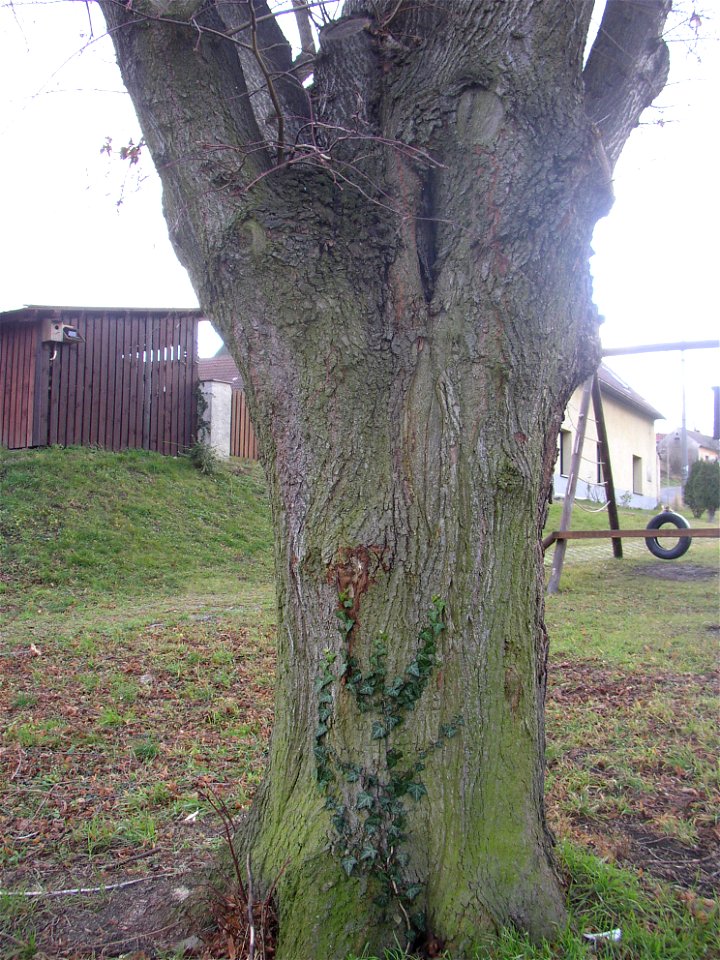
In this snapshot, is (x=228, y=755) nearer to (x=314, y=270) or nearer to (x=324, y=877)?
(x=324, y=877)

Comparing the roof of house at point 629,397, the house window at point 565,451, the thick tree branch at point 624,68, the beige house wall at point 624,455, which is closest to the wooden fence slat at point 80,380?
the thick tree branch at point 624,68

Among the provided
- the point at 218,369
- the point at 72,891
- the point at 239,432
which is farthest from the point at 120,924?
the point at 218,369

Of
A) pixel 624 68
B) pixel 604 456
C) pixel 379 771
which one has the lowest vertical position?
pixel 379 771

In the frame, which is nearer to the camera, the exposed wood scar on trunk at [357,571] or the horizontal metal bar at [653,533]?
the exposed wood scar on trunk at [357,571]

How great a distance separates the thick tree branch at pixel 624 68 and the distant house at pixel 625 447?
1765 cm

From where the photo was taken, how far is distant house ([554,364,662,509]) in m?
21.4

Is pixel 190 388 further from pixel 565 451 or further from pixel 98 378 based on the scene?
pixel 565 451

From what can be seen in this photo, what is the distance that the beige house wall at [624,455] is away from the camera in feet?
69.7

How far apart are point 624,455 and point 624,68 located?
21950 mm

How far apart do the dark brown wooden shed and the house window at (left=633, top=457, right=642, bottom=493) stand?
54.4 feet

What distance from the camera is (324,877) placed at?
91.5 inches

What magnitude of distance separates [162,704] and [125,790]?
3.80 feet

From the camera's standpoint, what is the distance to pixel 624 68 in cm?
300

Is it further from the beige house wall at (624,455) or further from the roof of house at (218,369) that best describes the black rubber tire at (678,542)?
the roof of house at (218,369)
